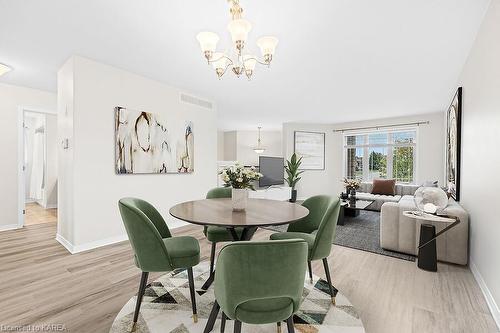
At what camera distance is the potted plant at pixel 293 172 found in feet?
23.2

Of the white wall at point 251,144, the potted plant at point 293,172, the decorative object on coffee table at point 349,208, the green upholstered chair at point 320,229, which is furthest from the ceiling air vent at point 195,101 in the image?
the white wall at point 251,144

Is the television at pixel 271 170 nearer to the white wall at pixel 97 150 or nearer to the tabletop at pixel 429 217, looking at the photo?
the white wall at pixel 97 150

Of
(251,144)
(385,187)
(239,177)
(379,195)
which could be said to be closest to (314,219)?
(239,177)

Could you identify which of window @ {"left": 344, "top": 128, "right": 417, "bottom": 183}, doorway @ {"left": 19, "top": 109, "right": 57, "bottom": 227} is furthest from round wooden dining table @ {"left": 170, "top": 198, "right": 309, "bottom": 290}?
window @ {"left": 344, "top": 128, "right": 417, "bottom": 183}

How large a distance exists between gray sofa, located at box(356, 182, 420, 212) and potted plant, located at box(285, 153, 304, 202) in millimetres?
1744

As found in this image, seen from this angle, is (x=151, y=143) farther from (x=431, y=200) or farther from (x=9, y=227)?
(x=431, y=200)

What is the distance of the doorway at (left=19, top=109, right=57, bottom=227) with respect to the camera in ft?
18.2

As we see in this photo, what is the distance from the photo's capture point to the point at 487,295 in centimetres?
196

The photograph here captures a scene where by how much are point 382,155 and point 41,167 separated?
29.6 feet

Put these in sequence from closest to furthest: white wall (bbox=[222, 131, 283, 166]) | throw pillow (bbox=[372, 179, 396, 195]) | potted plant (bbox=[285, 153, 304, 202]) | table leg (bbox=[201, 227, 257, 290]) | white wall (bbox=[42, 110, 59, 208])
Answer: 1. table leg (bbox=[201, 227, 257, 290])
2. white wall (bbox=[42, 110, 59, 208])
3. throw pillow (bbox=[372, 179, 396, 195])
4. potted plant (bbox=[285, 153, 304, 202])
5. white wall (bbox=[222, 131, 283, 166])

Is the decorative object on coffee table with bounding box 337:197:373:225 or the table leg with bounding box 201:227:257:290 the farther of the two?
the decorative object on coffee table with bounding box 337:197:373:225

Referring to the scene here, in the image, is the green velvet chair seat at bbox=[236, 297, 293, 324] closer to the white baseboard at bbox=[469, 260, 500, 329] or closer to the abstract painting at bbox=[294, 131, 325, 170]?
the white baseboard at bbox=[469, 260, 500, 329]

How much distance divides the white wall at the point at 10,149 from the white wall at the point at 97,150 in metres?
1.44

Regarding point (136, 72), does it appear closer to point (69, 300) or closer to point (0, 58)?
point (0, 58)
